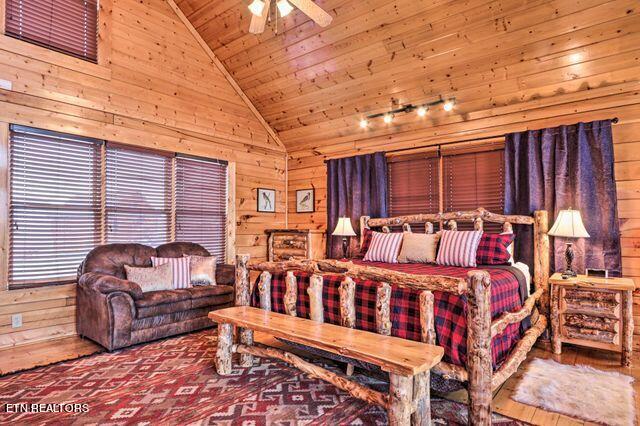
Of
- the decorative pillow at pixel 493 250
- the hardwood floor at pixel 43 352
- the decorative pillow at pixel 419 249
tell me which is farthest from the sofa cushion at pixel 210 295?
the decorative pillow at pixel 493 250

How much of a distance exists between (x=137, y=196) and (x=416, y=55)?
3.59 meters

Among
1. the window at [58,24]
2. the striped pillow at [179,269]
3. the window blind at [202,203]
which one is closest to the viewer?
the window at [58,24]

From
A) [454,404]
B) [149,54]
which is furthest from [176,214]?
[454,404]

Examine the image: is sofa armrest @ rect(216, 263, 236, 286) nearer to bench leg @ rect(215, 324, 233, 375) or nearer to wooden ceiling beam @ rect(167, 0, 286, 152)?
bench leg @ rect(215, 324, 233, 375)

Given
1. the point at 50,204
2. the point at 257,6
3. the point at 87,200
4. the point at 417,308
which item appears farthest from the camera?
the point at 87,200

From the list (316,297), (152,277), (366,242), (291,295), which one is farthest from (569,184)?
(152,277)

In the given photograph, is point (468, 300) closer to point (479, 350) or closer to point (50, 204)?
point (479, 350)

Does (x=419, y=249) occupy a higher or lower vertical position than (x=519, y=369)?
higher

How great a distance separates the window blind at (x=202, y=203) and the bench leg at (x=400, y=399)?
3790mm

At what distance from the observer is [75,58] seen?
4.03 metres

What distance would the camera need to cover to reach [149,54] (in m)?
4.66

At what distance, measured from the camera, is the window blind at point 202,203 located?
4965 mm

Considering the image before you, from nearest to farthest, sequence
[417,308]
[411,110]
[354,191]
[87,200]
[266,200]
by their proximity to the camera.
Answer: [417,308] → [87,200] → [411,110] → [354,191] → [266,200]

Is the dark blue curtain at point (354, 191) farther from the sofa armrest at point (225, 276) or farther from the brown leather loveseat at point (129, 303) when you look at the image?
the brown leather loveseat at point (129, 303)
